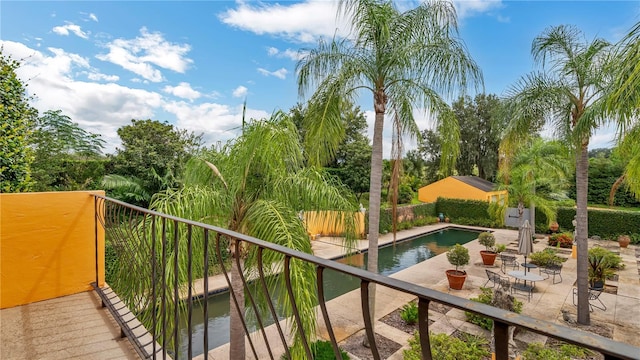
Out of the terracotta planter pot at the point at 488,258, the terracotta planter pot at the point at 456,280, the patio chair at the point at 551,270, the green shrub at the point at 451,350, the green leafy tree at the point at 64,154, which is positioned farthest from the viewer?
the terracotta planter pot at the point at 488,258

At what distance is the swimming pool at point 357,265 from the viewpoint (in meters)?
6.64

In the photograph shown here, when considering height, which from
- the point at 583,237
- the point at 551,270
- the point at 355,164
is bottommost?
the point at 551,270

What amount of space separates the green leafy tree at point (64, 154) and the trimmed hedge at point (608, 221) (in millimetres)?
22823

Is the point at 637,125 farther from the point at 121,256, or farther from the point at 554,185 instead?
the point at 554,185

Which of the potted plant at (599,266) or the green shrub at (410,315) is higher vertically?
the potted plant at (599,266)

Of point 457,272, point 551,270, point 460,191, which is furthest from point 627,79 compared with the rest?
point 460,191

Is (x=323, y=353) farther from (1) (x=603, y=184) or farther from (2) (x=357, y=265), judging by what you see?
(1) (x=603, y=184)

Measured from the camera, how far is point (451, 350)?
4941 millimetres

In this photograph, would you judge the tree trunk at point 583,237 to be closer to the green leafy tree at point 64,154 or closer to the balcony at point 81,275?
the balcony at point 81,275

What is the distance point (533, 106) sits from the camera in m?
6.70

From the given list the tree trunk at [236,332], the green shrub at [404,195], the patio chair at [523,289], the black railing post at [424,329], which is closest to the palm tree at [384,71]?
the tree trunk at [236,332]

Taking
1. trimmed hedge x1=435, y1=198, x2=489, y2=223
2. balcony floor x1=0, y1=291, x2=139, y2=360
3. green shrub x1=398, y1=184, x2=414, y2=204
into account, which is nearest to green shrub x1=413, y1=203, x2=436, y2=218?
trimmed hedge x1=435, y1=198, x2=489, y2=223

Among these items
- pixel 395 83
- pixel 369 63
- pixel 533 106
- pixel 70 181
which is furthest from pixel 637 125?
pixel 70 181

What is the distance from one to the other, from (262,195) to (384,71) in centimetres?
328
